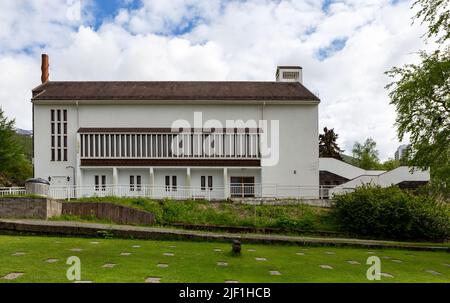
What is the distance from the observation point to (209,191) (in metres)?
28.2

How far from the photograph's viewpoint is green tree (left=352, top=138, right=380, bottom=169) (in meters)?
71.2

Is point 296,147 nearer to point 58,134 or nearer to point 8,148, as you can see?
point 58,134

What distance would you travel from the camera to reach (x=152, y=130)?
30562 mm

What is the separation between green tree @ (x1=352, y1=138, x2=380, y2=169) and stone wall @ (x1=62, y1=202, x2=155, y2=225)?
5671 cm

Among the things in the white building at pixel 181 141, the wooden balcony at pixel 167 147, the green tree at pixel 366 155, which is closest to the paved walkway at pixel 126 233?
the white building at pixel 181 141

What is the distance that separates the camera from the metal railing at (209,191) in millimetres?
26062

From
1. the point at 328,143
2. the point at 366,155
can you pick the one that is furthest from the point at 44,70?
the point at 366,155

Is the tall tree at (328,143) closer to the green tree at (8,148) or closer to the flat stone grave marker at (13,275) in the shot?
the green tree at (8,148)

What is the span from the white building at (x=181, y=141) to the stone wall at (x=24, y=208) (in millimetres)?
10613

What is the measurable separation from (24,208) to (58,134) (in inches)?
515

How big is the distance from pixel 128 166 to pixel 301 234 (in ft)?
47.8

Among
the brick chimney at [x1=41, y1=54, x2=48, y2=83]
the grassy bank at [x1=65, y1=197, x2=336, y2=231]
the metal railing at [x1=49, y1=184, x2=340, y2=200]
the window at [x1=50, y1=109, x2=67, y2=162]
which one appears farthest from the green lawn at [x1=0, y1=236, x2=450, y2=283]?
the brick chimney at [x1=41, y1=54, x2=48, y2=83]
